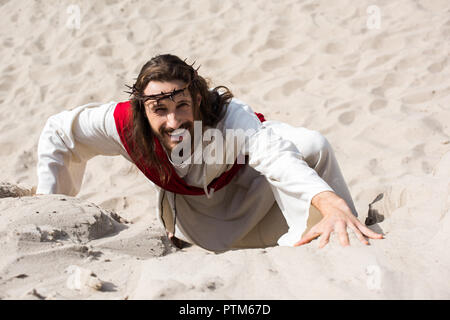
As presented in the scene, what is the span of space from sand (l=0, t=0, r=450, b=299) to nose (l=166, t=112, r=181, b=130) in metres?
0.49

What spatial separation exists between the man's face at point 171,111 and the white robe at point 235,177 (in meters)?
0.18

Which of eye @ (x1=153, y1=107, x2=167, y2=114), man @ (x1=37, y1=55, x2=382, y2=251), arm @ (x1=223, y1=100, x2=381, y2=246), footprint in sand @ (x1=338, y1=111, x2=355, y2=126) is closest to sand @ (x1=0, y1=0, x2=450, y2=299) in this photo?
footprint in sand @ (x1=338, y1=111, x2=355, y2=126)

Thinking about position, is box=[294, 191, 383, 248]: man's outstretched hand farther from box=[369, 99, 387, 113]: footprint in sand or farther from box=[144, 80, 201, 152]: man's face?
box=[369, 99, 387, 113]: footprint in sand

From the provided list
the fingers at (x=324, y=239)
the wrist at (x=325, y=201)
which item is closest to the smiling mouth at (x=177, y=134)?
the wrist at (x=325, y=201)

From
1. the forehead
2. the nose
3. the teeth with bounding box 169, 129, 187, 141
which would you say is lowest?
the teeth with bounding box 169, 129, 187, 141

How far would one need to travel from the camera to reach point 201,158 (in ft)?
8.11

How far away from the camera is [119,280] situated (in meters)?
1.61

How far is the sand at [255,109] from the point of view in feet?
4.99

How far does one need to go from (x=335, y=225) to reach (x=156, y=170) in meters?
1.04

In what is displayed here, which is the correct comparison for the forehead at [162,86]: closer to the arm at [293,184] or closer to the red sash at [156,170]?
the red sash at [156,170]

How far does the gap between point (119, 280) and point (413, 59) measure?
141 inches

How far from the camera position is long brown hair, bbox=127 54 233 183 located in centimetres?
238
